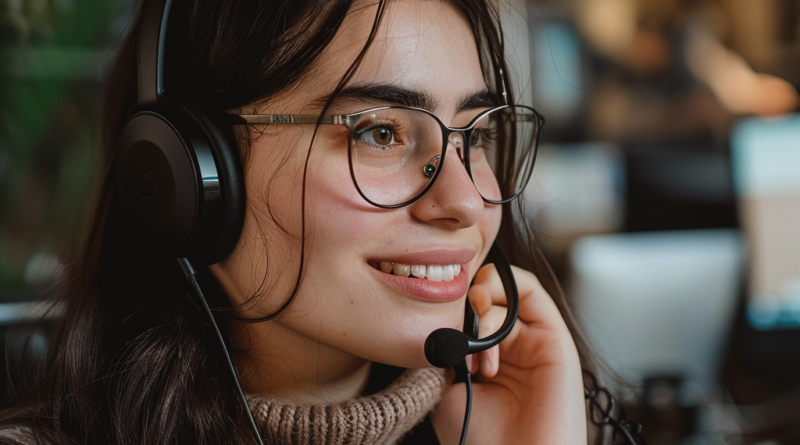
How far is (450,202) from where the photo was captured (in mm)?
780

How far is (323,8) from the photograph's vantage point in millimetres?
800

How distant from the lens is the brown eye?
2.61 feet

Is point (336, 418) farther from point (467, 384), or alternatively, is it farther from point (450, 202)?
point (450, 202)

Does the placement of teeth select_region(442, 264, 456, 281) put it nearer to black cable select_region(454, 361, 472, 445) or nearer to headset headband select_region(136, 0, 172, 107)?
black cable select_region(454, 361, 472, 445)

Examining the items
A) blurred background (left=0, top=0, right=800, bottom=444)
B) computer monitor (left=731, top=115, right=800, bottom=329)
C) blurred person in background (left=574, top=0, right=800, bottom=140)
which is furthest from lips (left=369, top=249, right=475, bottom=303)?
blurred person in background (left=574, top=0, right=800, bottom=140)

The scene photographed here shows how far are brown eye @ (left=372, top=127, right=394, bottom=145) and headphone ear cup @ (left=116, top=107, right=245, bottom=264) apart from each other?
0.51 feet

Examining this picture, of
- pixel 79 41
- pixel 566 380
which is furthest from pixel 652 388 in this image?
pixel 79 41

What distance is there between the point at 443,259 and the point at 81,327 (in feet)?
1.55

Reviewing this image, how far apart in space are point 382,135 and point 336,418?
322 millimetres

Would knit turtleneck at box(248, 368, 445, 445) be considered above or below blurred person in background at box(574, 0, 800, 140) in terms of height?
below

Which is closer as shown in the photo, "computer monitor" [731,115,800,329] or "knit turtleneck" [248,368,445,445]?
"knit turtleneck" [248,368,445,445]

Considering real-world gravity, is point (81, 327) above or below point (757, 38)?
below

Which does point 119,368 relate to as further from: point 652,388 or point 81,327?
point 652,388

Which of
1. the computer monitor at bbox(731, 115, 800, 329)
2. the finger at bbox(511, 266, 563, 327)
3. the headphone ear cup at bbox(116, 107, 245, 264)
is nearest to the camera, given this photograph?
the headphone ear cup at bbox(116, 107, 245, 264)
